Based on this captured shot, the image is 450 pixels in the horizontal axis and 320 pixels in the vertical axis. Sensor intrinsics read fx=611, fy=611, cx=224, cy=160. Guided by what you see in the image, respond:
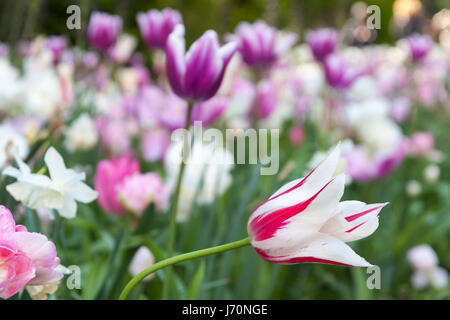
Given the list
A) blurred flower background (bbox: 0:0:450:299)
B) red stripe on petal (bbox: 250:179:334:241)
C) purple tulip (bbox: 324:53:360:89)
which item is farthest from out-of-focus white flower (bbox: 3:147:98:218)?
purple tulip (bbox: 324:53:360:89)

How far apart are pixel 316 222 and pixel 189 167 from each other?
0.77 m

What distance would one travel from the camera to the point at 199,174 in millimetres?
1162

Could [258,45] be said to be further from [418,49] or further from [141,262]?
[418,49]

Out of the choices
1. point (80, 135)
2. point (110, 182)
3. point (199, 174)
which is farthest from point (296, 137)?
point (110, 182)

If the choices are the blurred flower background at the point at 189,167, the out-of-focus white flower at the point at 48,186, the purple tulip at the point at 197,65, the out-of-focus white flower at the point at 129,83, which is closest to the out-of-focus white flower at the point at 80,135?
the blurred flower background at the point at 189,167

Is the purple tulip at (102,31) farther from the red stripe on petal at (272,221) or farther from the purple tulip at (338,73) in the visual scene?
the red stripe on petal at (272,221)

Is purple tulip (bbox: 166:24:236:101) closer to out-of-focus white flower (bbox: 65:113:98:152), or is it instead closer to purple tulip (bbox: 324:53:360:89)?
out-of-focus white flower (bbox: 65:113:98:152)

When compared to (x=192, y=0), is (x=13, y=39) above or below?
below

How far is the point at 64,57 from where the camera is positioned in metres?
2.53

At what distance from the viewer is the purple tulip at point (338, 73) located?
5.52ft
